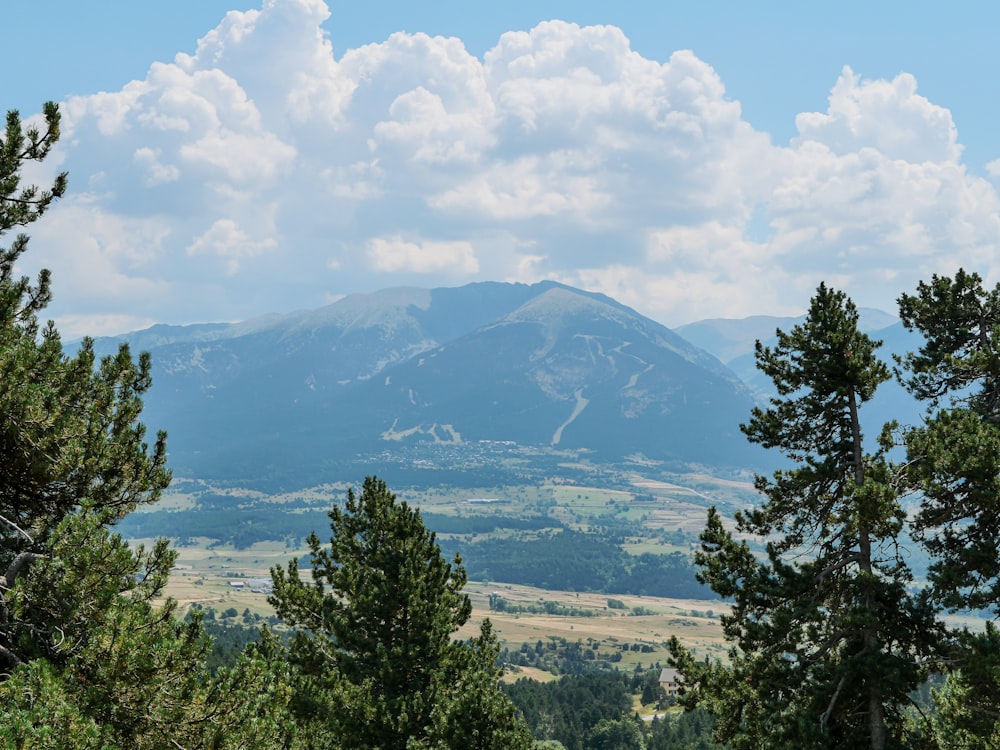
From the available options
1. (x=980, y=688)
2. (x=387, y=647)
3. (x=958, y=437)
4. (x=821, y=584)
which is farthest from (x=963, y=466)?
(x=387, y=647)

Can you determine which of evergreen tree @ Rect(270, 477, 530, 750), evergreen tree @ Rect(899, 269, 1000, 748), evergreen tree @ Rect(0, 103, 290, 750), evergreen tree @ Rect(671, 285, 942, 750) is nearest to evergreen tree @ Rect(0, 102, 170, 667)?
evergreen tree @ Rect(0, 103, 290, 750)

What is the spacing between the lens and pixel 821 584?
16141mm

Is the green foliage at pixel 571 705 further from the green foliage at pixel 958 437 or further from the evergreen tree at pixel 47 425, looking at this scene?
the evergreen tree at pixel 47 425

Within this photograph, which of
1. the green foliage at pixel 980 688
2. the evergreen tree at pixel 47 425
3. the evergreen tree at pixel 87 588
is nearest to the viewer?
the evergreen tree at pixel 87 588

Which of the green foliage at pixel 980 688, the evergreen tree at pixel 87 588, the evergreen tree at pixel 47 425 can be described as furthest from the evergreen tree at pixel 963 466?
the evergreen tree at pixel 47 425

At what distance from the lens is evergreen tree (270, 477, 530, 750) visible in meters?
19.2

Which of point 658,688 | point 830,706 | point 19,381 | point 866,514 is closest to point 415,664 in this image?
point 830,706

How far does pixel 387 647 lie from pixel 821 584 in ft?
38.8

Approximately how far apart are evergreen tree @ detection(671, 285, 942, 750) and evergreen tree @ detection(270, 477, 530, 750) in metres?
5.60

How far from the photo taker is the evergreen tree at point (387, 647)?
19250mm

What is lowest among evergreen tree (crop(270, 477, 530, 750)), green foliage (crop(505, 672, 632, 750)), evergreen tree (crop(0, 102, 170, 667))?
green foliage (crop(505, 672, 632, 750))

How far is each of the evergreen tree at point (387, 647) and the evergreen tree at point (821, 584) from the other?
18.4ft

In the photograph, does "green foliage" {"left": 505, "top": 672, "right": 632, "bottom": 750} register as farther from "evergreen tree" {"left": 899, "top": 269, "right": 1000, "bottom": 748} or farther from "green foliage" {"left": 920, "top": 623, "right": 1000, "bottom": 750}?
"evergreen tree" {"left": 899, "top": 269, "right": 1000, "bottom": 748}

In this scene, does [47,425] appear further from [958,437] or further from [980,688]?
[980,688]
